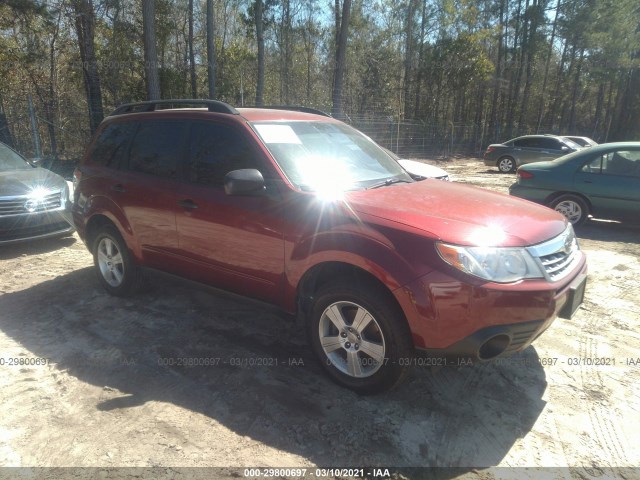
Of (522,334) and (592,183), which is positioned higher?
(592,183)

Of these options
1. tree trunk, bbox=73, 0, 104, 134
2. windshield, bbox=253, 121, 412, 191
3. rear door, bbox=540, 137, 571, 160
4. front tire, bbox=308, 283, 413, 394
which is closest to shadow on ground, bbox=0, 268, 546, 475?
front tire, bbox=308, 283, 413, 394

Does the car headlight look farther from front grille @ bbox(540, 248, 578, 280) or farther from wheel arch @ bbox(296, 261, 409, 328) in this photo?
wheel arch @ bbox(296, 261, 409, 328)

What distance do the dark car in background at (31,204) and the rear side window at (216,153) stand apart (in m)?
3.81

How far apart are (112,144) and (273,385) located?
10.0 feet

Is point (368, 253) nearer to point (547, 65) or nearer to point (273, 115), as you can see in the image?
point (273, 115)

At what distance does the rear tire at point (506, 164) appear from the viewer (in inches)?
685

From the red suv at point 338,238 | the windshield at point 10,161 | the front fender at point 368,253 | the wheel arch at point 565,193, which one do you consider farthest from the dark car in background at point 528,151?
the windshield at point 10,161


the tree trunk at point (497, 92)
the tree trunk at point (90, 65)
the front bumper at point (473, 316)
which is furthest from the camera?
the tree trunk at point (497, 92)

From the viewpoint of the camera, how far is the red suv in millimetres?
2535

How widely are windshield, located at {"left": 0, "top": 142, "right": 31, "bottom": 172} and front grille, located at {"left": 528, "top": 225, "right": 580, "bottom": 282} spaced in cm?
755

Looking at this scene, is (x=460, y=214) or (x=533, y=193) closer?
(x=460, y=214)

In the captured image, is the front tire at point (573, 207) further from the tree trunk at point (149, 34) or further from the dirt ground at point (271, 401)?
the tree trunk at point (149, 34)

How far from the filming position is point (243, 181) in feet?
9.97

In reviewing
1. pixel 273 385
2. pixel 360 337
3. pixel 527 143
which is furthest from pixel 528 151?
pixel 273 385
